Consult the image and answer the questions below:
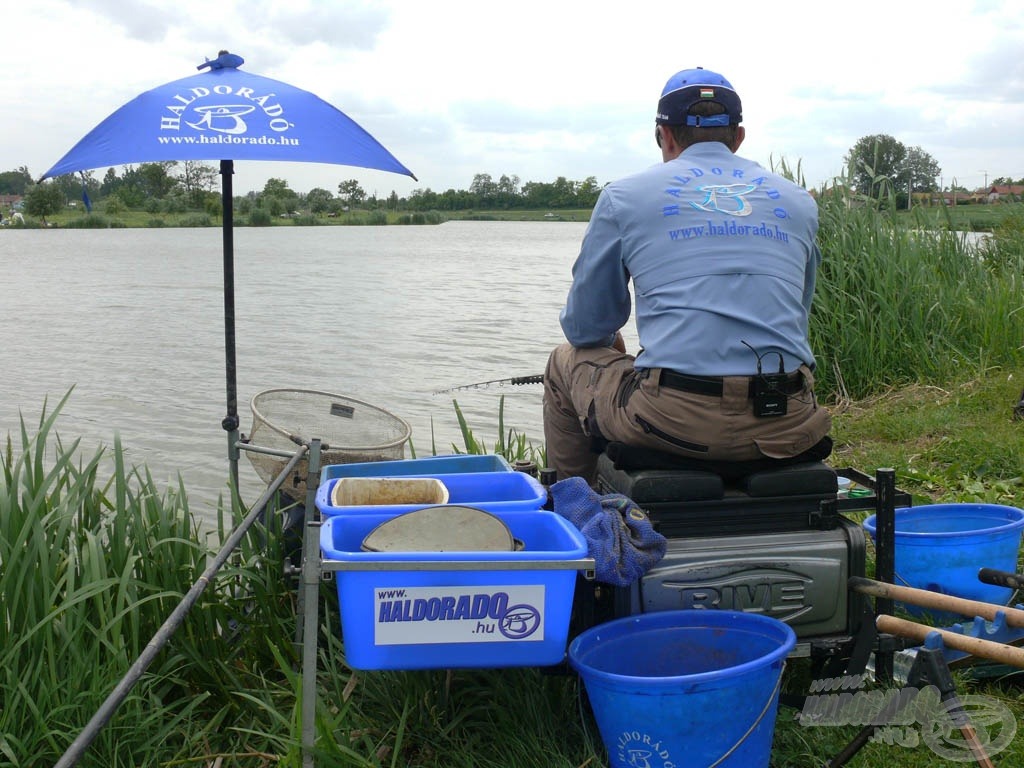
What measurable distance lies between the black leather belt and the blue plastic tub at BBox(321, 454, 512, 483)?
524 millimetres

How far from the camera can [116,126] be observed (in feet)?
12.0

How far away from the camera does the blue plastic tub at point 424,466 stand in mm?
3037

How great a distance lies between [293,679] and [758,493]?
129cm

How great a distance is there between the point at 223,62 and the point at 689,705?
2969 mm

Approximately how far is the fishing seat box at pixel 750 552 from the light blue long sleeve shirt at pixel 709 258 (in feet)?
1.06

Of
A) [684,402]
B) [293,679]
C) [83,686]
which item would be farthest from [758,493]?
[83,686]

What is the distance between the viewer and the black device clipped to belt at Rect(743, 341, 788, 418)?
279 centimetres

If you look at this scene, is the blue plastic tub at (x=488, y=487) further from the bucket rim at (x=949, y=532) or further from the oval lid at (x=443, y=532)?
the bucket rim at (x=949, y=532)

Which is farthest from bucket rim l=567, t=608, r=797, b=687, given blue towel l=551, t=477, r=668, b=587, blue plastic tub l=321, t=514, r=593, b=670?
blue plastic tub l=321, t=514, r=593, b=670

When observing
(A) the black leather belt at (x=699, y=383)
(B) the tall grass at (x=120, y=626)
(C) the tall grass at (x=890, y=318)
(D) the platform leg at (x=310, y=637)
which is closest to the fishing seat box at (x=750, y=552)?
(A) the black leather belt at (x=699, y=383)

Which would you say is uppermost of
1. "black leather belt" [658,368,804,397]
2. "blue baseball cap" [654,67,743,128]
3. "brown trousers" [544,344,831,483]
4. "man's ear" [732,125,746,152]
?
"blue baseball cap" [654,67,743,128]

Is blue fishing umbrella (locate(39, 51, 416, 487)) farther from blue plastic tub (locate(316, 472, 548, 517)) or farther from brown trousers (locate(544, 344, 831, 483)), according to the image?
brown trousers (locate(544, 344, 831, 483))

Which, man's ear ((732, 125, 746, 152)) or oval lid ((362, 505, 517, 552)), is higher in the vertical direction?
man's ear ((732, 125, 746, 152))

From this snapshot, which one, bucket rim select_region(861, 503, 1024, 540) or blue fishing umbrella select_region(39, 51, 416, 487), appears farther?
blue fishing umbrella select_region(39, 51, 416, 487)
